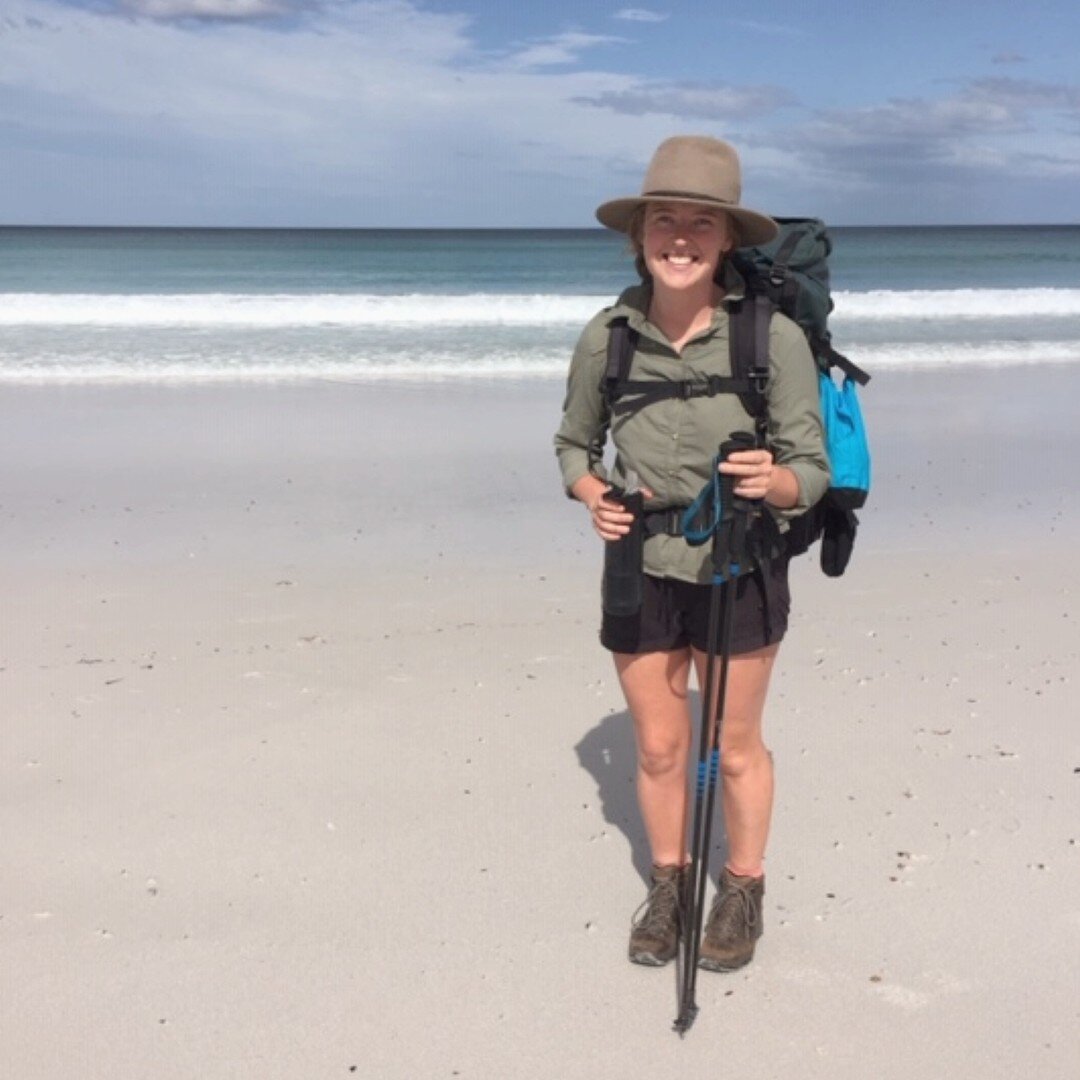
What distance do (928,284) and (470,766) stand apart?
35624 mm

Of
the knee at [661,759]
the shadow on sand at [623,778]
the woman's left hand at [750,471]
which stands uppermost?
the woman's left hand at [750,471]

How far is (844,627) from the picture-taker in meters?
5.32

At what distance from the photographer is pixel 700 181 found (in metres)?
2.62

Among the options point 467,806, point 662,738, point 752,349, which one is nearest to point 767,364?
point 752,349

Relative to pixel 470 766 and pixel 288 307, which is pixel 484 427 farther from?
pixel 288 307

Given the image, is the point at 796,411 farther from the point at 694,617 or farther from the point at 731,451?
the point at 694,617

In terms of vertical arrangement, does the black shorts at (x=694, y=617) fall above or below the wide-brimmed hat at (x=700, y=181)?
below

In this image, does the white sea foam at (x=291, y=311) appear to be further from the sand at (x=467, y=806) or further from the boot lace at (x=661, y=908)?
the boot lace at (x=661, y=908)

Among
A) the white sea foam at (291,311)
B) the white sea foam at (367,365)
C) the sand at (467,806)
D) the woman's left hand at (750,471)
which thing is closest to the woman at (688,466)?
the woman's left hand at (750,471)

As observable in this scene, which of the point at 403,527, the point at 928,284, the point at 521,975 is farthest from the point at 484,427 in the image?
the point at 928,284

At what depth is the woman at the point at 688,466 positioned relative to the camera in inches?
104

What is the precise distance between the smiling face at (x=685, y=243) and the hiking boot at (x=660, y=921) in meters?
1.39

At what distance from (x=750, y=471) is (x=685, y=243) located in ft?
1.56

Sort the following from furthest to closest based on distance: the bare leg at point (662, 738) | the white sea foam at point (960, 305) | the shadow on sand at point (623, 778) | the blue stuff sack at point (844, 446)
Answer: the white sea foam at point (960, 305) < the shadow on sand at point (623, 778) < the bare leg at point (662, 738) < the blue stuff sack at point (844, 446)
